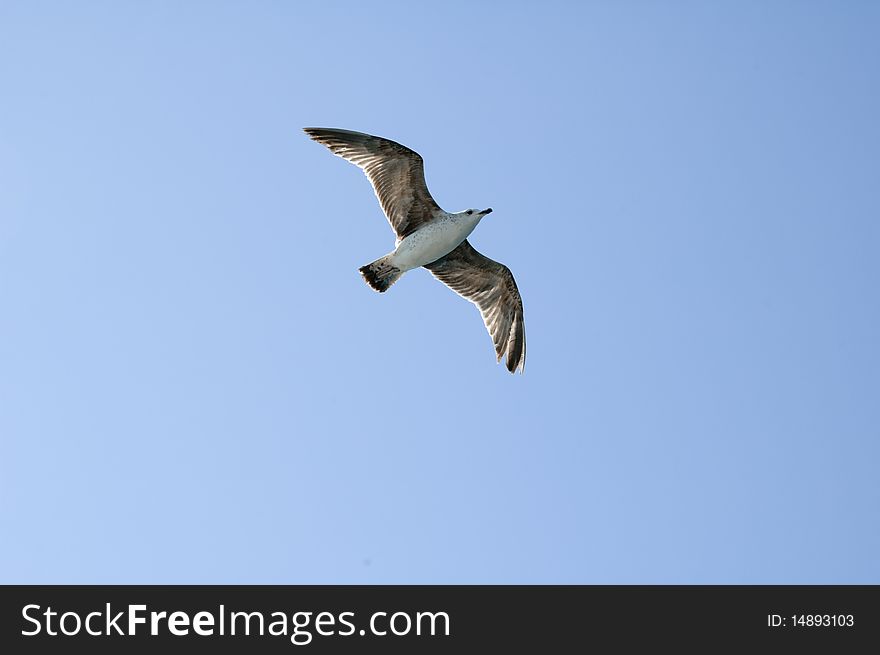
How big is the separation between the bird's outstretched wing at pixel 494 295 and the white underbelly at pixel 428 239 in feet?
4.65

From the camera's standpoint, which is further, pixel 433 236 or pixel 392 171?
pixel 433 236

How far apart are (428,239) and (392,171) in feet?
4.21

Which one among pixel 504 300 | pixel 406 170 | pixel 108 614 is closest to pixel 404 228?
pixel 406 170

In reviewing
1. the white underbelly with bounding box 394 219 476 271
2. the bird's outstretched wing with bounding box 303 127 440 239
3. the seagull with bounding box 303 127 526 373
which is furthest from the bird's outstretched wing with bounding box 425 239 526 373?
the bird's outstretched wing with bounding box 303 127 440 239

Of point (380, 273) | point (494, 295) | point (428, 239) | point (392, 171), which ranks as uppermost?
point (392, 171)

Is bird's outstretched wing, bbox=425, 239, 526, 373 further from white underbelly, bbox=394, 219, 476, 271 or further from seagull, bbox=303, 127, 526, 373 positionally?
white underbelly, bbox=394, 219, 476, 271

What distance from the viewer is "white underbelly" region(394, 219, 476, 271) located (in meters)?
15.8

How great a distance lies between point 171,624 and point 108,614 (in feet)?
3.13

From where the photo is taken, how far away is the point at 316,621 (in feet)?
41.3

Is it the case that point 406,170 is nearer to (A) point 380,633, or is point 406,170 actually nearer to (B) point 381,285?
(B) point 381,285

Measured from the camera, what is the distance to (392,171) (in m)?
15.6

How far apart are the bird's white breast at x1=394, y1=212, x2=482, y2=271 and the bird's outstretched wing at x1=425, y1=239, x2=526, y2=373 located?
4.73 ft

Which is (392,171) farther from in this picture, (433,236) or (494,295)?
(494,295)

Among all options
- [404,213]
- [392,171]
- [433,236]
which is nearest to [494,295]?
[433,236]
